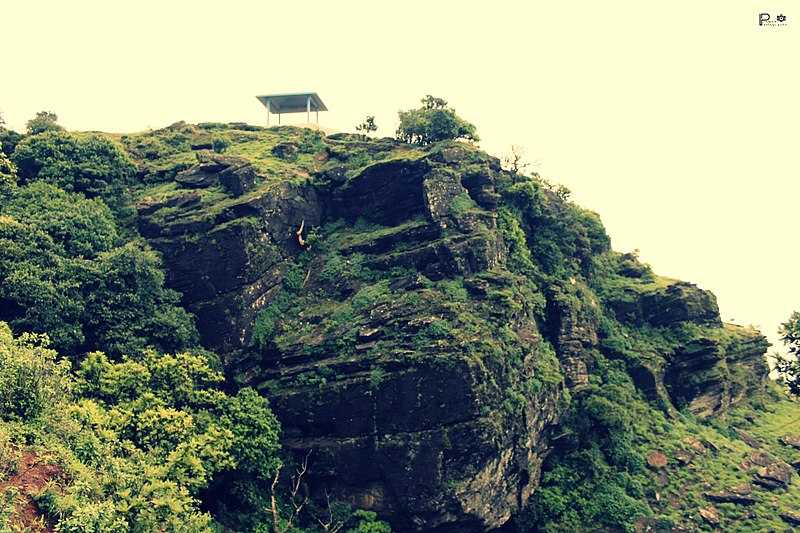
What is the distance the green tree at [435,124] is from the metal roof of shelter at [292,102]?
14.9 metres

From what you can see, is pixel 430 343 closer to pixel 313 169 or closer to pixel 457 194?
pixel 457 194

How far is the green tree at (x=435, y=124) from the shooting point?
164 feet

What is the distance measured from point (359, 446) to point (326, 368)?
4.32m

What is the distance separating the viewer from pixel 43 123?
5238 cm

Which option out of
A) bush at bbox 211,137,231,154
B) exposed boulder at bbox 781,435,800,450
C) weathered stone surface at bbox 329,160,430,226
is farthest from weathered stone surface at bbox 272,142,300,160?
exposed boulder at bbox 781,435,800,450

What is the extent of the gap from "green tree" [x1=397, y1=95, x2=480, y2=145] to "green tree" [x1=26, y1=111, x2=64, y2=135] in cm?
2755

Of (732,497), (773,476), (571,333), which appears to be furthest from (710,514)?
(571,333)

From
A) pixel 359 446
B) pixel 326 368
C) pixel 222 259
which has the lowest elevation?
pixel 359 446

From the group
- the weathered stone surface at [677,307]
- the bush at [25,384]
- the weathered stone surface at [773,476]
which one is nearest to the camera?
the bush at [25,384]

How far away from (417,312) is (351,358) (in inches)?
167

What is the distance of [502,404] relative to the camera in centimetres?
3316

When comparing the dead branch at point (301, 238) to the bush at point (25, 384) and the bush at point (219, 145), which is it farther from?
the bush at point (25, 384)

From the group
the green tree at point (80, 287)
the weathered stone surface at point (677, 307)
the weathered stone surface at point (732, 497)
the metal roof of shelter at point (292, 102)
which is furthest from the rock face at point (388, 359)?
the metal roof of shelter at point (292, 102)

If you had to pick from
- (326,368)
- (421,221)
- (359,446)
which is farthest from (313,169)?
(359,446)
